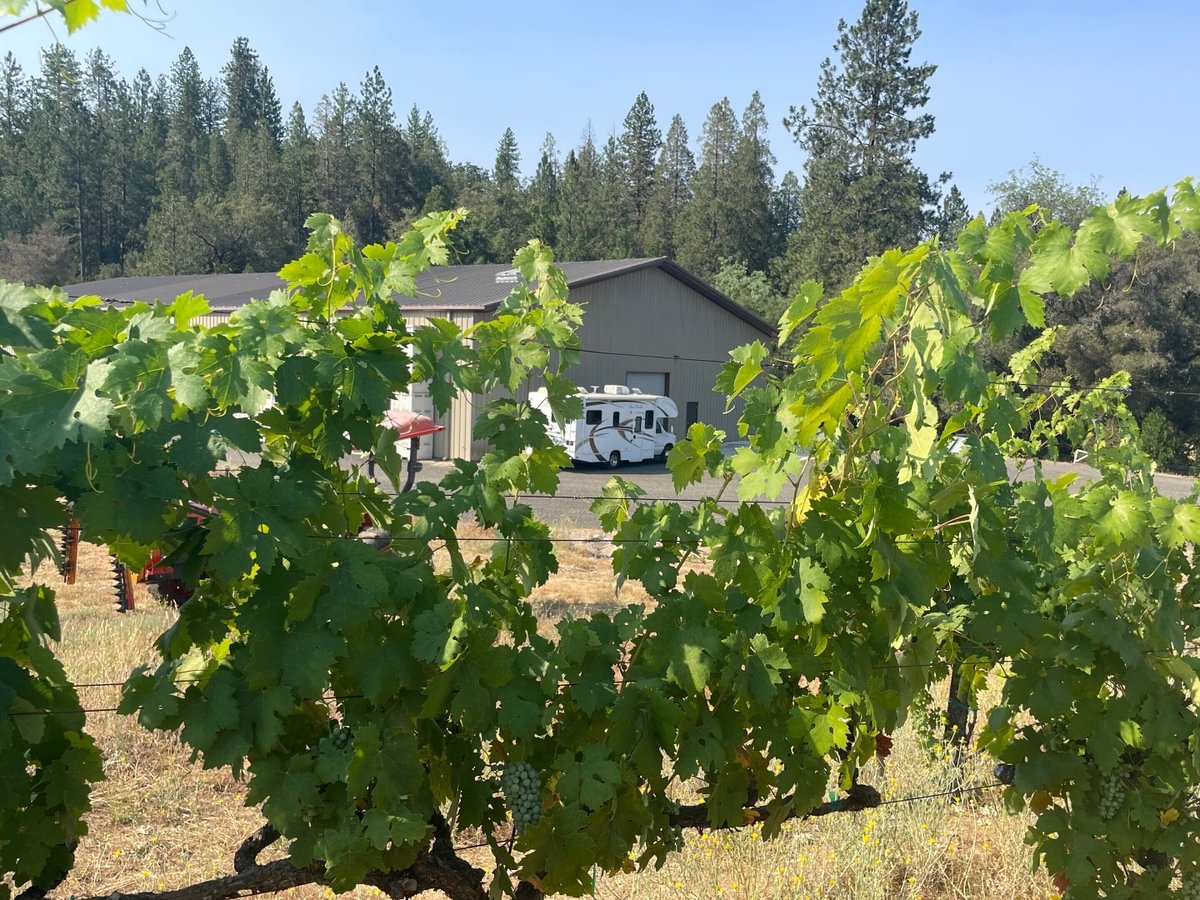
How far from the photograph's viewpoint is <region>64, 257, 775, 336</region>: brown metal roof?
22.5 meters

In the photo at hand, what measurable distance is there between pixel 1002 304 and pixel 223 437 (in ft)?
5.22

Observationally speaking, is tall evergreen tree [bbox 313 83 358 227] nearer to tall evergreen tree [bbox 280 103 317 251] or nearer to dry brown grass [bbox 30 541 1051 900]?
tall evergreen tree [bbox 280 103 317 251]

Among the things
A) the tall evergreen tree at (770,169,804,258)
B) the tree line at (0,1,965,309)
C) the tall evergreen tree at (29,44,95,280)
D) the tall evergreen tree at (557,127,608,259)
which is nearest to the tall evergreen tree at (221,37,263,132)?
the tree line at (0,1,965,309)

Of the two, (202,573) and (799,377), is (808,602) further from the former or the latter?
(202,573)

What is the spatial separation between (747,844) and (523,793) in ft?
6.47

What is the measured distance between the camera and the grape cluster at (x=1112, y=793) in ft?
9.43

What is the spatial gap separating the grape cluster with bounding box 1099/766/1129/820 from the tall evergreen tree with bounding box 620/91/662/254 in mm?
58761

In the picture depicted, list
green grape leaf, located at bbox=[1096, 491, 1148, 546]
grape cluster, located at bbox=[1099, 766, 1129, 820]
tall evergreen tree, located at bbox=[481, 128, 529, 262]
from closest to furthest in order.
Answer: green grape leaf, located at bbox=[1096, 491, 1148, 546], grape cluster, located at bbox=[1099, 766, 1129, 820], tall evergreen tree, located at bbox=[481, 128, 529, 262]

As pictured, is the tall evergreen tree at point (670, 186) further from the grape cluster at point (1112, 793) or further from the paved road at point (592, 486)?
the grape cluster at point (1112, 793)

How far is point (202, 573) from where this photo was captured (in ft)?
7.04

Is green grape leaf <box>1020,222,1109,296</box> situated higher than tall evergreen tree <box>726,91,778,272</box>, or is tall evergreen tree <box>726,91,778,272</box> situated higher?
tall evergreen tree <box>726,91,778,272</box>

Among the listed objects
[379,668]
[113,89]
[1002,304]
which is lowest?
[379,668]

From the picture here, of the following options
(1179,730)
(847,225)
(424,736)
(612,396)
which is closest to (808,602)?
(424,736)

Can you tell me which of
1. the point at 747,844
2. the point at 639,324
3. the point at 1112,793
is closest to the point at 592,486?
the point at 639,324
